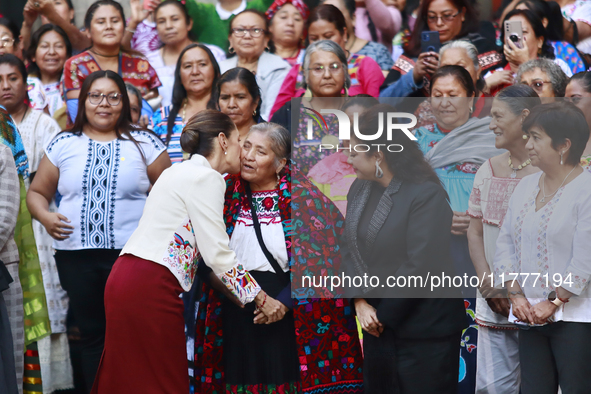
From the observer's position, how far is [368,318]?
2945 mm

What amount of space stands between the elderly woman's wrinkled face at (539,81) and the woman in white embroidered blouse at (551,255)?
1.74 ft

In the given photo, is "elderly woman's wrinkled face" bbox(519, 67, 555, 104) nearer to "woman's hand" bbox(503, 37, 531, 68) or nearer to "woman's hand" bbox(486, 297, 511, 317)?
"woman's hand" bbox(503, 37, 531, 68)

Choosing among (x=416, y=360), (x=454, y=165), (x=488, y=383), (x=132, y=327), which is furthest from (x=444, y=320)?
(x=132, y=327)

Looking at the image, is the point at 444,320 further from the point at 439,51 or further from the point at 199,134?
the point at 439,51

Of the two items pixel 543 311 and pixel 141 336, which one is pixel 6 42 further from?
pixel 543 311

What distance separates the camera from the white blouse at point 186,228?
112 inches

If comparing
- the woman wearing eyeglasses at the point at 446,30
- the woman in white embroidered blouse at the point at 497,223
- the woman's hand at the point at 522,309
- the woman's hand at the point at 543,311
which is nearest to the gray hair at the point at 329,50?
the woman wearing eyeglasses at the point at 446,30

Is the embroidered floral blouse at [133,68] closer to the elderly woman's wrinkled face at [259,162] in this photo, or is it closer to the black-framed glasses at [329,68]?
the black-framed glasses at [329,68]

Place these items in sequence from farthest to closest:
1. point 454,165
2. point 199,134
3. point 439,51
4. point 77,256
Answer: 1. point 439,51
2. point 77,256
3. point 454,165
4. point 199,134

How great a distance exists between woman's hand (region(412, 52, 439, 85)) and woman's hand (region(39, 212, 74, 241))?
2212 mm

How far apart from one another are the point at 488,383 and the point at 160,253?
168cm

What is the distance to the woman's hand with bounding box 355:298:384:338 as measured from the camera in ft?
9.56

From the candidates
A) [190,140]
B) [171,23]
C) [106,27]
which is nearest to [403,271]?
[190,140]

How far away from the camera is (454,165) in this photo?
3.27 m
